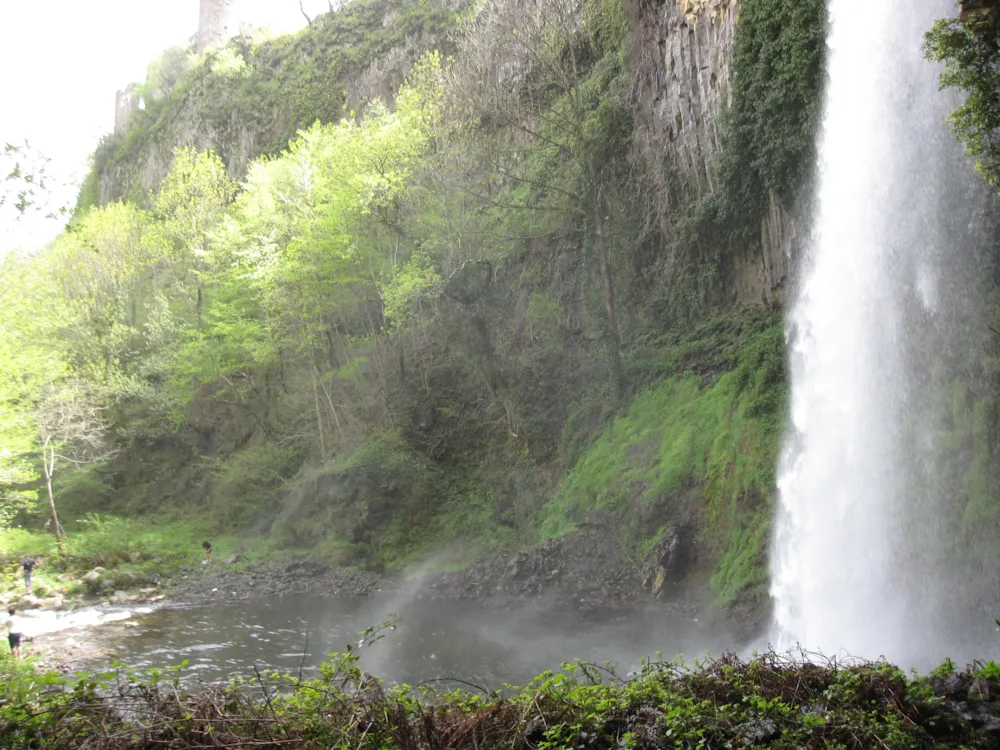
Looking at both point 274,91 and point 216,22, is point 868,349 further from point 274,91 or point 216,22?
point 216,22

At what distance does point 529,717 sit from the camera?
5.07 m

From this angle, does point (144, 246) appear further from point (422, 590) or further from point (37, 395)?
point (422, 590)

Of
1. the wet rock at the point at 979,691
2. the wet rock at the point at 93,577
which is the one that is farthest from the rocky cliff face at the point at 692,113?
the wet rock at the point at 93,577

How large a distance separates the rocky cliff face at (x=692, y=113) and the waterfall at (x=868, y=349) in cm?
297

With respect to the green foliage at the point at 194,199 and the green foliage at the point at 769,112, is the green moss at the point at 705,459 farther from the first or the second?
the green foliage at the point at 194,199

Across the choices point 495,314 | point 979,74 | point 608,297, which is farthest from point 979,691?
point 495,314

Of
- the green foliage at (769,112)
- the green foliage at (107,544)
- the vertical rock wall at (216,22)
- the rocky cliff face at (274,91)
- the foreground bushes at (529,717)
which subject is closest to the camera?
the foreground bushes at (529,717)

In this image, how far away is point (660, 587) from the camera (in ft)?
54.2

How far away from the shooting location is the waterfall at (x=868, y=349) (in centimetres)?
1232

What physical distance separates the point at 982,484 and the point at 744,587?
4.92 meters

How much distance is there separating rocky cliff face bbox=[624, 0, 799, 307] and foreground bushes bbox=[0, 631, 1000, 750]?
14625mm

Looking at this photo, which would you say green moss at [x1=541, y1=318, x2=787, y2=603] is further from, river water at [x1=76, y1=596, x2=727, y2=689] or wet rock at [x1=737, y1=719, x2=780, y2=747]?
wet rock at [x1=737, y1=719, x2=780, y2=747]

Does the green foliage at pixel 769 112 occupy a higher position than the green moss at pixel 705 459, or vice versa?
the green foliage at pixel 769 112

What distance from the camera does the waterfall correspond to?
12.3 metres
